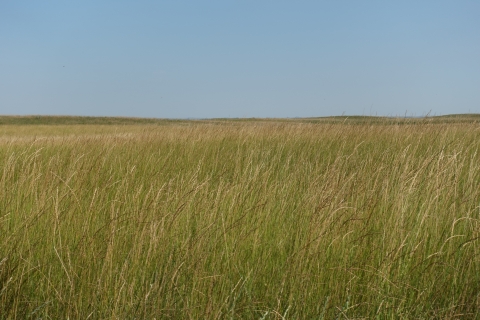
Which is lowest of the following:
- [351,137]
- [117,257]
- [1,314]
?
[1,314]

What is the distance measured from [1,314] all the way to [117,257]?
1.70ft

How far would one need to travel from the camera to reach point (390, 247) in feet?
6.52

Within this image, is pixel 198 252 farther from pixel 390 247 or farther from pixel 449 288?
pixel 449 288

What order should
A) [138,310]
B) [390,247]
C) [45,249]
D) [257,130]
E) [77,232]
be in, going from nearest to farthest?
1. [138,310]
2. [390,247]
3. [45,249]
4. [77,232]
5. [257,130]

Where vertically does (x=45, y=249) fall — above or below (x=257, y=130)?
below

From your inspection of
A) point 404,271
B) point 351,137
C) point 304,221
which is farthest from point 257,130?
point 404,271

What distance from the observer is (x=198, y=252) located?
183 cm

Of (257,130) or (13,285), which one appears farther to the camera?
(257,130)

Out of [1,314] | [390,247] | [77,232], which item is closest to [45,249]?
[77,232]

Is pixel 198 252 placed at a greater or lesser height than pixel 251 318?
greater

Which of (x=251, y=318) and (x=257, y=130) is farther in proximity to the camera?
(x=257, y=130)

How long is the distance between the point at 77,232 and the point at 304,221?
50.4 inches

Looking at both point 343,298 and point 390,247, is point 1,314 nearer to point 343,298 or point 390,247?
point 343,298

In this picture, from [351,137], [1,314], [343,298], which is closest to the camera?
[1,314]
